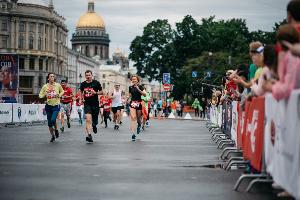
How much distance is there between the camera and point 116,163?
13.4 metres

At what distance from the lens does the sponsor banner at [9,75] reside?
38.2 m

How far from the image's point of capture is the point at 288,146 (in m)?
7.11

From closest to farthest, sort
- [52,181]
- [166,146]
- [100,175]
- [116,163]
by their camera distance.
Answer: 1. [52,181]
2. [100,175]
3. [116,163]
4. [166,146]

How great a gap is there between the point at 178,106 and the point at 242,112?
Result: 231 feet

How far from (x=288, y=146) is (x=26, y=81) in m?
141

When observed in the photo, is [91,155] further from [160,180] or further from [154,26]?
[154,26]

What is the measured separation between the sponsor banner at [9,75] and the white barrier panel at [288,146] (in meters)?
31.3

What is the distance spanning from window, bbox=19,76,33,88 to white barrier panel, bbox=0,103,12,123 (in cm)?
11126

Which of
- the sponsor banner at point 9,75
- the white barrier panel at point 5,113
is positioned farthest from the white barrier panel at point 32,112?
the white barrier panel at point 5,113


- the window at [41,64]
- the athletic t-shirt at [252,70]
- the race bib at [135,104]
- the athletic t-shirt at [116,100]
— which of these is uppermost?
the window at [41,64]

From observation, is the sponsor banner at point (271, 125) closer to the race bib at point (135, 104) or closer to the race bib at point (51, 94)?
the race bib at point (51, 94)

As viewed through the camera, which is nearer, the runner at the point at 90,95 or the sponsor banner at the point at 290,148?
the sponsor banner at the point at 290,148

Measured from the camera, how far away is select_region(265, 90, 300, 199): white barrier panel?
6.80m

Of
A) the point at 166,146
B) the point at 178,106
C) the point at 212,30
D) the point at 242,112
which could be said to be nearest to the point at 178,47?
the point at 212,30
